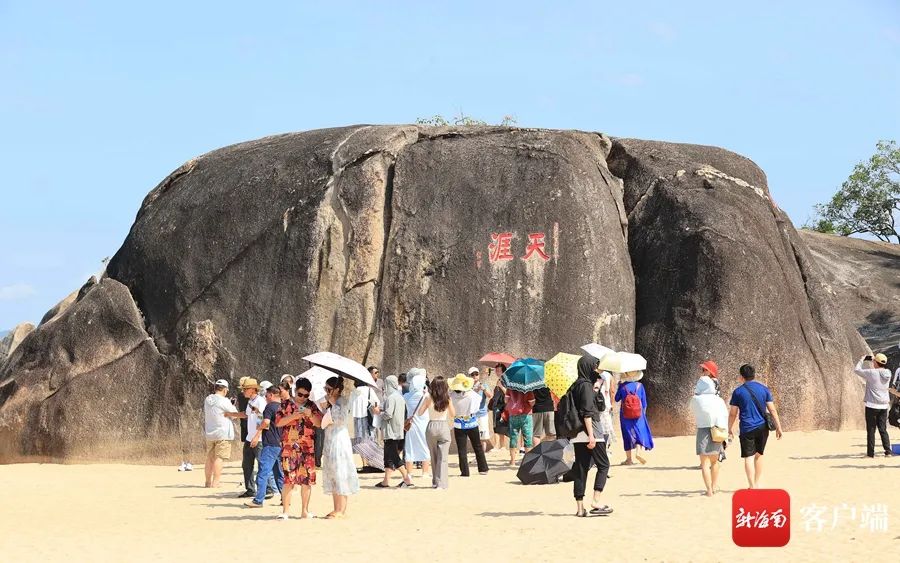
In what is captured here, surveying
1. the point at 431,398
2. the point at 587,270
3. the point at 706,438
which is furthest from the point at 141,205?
the point at 706,438

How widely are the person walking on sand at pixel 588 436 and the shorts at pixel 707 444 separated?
1.64 m

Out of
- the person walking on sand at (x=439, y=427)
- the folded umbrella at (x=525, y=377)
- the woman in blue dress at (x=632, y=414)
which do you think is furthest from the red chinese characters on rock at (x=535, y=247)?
the person walking on sand at (x=439, y=427)

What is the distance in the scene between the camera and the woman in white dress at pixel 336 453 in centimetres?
1232

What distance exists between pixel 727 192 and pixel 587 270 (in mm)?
3291

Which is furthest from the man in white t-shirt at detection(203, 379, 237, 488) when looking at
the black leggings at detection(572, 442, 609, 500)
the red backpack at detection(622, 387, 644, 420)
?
the red backpack at detection(622, 387, 644, 420)

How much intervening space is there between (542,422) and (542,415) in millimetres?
107

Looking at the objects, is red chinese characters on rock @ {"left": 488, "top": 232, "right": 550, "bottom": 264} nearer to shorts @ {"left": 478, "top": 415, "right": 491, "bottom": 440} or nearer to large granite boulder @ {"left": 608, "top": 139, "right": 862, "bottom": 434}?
large granite boulder @ {"left": 608, "top": 139, "right": 862, "bottom": 434}

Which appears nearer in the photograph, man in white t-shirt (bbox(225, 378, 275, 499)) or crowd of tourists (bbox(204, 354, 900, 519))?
crowd of tourists (bbox(204, 354, 900, 519))

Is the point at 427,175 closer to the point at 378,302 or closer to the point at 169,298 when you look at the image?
the point at 378,302

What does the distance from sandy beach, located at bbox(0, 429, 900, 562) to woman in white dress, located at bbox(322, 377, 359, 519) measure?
1.22 ft

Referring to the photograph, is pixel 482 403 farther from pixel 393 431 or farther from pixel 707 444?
pixel 707 444

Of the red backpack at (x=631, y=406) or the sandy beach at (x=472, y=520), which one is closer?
the sandy beach at (x=472, y=520)

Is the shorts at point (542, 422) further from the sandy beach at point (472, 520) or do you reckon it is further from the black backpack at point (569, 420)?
the black backpack at point (569, 420)

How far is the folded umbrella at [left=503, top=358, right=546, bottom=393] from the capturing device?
17141 millimetres
